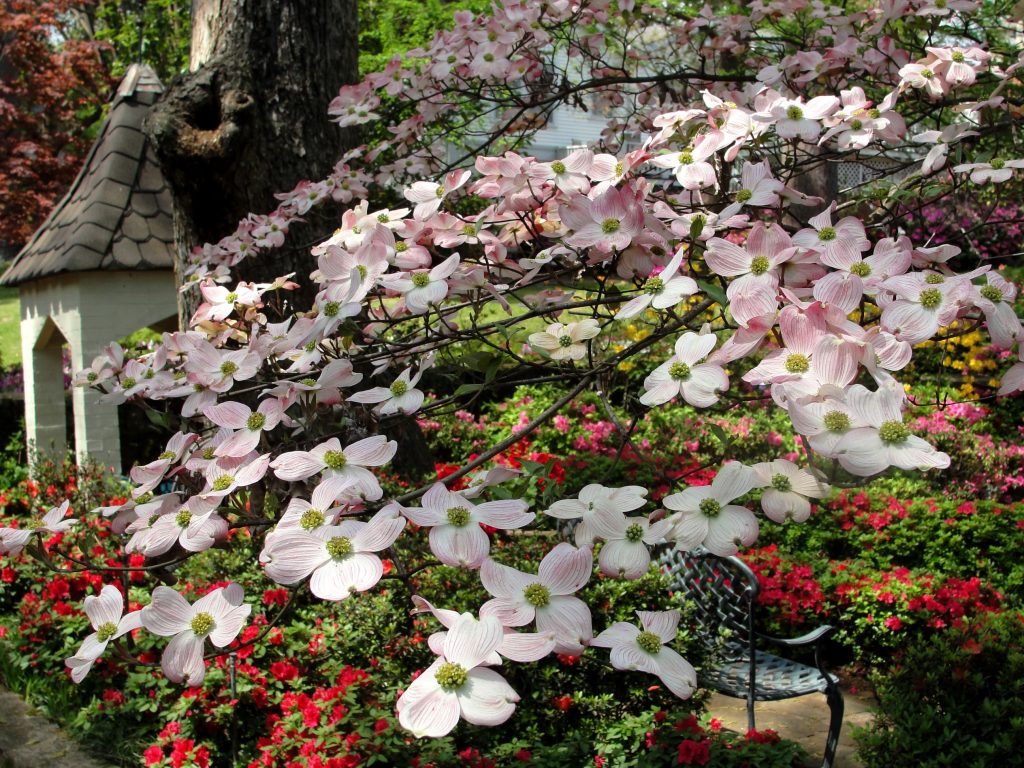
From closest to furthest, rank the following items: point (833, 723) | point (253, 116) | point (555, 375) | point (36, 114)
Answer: point (555, 375)
point (833, 723)
point (253, 116)
point (36, 114)

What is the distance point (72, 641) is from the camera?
324cm

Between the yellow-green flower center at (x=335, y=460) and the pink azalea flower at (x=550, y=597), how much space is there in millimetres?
281

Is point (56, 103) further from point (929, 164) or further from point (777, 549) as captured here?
point (929, 164)

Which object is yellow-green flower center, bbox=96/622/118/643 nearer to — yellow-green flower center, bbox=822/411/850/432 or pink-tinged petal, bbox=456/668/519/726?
pink-tinged petal, bbox=456/668/519/726

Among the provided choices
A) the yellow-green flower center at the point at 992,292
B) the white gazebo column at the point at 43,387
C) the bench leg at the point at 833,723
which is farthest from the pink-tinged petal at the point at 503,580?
the white gazebo column at the point at 43,387

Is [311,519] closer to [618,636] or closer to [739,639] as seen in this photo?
[618,636]

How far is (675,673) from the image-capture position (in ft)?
3.30

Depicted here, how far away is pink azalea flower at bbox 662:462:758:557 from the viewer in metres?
1.01

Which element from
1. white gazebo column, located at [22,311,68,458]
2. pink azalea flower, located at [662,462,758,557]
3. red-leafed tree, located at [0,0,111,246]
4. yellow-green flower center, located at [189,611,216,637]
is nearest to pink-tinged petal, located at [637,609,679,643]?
pink azalea flower, located at [662,462,758,557]

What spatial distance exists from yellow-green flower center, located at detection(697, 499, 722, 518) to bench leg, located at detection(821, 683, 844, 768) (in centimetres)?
189

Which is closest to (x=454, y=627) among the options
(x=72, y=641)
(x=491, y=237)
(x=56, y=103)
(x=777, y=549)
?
(x=491, y=237)

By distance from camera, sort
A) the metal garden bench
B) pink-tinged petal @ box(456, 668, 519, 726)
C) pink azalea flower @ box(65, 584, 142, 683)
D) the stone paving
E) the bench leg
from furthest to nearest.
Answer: the stone paving < the metal garden bench < the bench leg < pink azalea flower @ box(65, 584, 142, 683) < pink-tinged petal @ box(456, 668, 519, 726)

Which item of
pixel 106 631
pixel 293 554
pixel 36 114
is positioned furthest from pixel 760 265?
Result: pixel 36 114

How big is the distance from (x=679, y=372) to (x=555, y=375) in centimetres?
50
